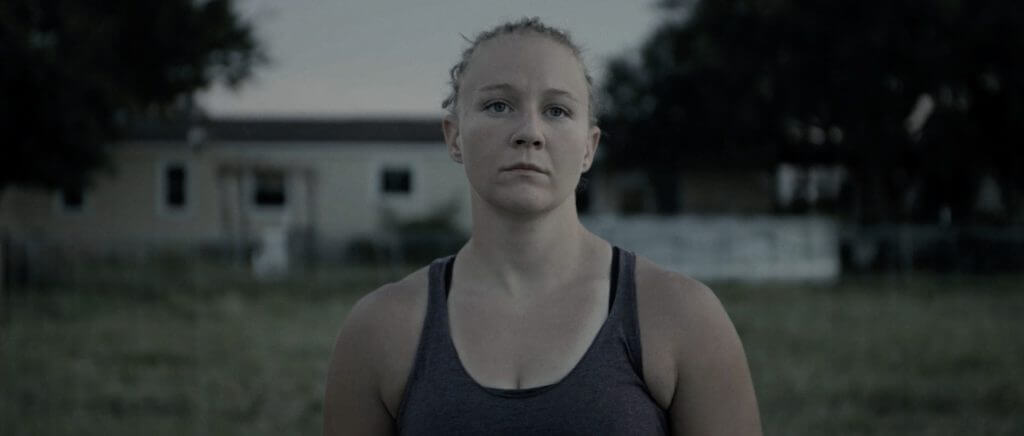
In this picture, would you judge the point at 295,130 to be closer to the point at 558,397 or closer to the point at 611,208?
the point at 611,208

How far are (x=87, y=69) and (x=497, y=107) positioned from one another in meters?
19.9

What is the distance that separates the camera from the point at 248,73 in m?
23.7

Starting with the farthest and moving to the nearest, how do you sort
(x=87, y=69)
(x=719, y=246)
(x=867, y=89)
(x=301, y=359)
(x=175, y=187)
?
(x=175, y=187), (x=867, y=89), (x=719, y=246), (x=87, y=69), (x=301, y=359)

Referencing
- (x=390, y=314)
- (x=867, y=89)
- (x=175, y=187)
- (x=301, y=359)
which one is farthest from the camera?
(x=175, y=187)

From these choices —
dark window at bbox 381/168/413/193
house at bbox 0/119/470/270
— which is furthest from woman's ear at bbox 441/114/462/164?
dark window at bbox 381/168/413/193

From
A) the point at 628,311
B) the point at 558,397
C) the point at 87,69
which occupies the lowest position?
the point at 558,397

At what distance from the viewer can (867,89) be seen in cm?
2558

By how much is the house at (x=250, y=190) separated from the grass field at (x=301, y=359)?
1290 cm

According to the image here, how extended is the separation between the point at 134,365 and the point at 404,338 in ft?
31.5

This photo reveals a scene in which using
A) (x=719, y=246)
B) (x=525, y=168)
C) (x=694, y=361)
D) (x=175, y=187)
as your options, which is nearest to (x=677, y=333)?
(x=694, y=361)

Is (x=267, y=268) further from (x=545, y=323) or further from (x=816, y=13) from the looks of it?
(x=545, y=323)

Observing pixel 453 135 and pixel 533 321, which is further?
pixel 453 135

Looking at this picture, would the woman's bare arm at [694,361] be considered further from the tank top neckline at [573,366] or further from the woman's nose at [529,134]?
the woman's nose at [529,134]

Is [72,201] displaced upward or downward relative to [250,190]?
downward
